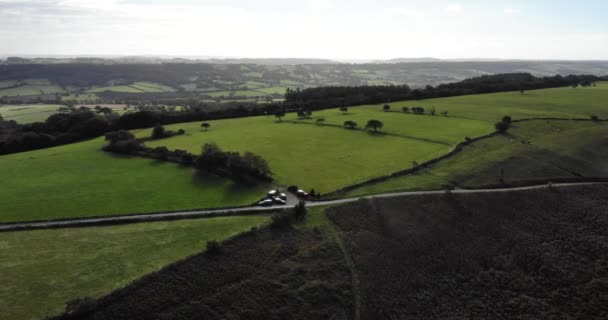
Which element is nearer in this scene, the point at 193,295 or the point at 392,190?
the point at 193,295

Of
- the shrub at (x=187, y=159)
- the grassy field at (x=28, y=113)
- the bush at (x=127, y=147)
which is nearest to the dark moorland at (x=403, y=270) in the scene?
the shrub at (x=187, y=159)

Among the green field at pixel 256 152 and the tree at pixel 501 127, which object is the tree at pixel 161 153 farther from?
the tree at pixel 501 127

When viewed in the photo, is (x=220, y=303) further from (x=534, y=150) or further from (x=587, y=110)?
(x=587, y=110)

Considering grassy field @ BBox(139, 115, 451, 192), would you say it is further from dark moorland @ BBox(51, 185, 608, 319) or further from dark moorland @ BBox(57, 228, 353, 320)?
dark moorland @ BBox(57, 228, 353, 320)

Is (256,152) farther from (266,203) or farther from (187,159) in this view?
(266,203)

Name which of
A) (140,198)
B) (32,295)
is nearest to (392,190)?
(140,198)

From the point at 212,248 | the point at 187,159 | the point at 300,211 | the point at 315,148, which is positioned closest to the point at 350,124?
the point at 315,148
